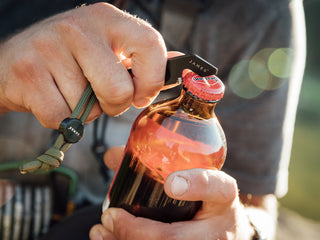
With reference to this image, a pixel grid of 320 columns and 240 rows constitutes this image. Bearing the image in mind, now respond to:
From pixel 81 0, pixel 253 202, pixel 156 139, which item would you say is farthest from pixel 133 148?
pixel 253 202

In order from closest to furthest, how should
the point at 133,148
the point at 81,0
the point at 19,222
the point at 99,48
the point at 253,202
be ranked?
1. the point at 99,48
2. the point at 133,148
3. the point at 81,0
4. the point at 19,222
5. the point at 253,202

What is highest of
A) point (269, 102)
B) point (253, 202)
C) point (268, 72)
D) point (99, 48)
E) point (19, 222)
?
point (99, 48)

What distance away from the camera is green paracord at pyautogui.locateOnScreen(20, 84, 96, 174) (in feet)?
2.17

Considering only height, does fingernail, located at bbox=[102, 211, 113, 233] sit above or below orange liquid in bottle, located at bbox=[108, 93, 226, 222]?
below

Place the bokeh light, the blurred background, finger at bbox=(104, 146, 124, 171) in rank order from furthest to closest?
the blurred background → the bokeh light → finger at bbox=(104, 146, 124, 171)

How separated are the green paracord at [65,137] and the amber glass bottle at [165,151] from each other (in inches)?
6.4

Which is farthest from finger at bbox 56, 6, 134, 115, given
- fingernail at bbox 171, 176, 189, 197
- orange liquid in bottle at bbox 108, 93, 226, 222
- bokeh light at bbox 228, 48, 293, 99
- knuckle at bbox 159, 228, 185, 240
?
bokeh light at bbox 228, 48, 293, 99

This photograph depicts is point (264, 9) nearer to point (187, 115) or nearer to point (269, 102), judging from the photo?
point (269, 102)

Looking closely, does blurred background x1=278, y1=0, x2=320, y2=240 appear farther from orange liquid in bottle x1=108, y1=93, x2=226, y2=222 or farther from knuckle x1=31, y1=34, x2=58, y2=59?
knuckle x1=31, y1=34, x2=58, y2=59

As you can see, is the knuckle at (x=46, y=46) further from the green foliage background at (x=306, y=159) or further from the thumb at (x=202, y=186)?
the green foliage background at (x=306, y=159)

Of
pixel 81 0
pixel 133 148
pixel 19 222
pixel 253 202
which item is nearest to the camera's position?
pixel 133 148

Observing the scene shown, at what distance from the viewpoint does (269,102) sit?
1549mm

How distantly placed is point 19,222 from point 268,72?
1.34m

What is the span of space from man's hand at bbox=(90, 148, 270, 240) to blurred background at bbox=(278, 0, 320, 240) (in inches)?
108
